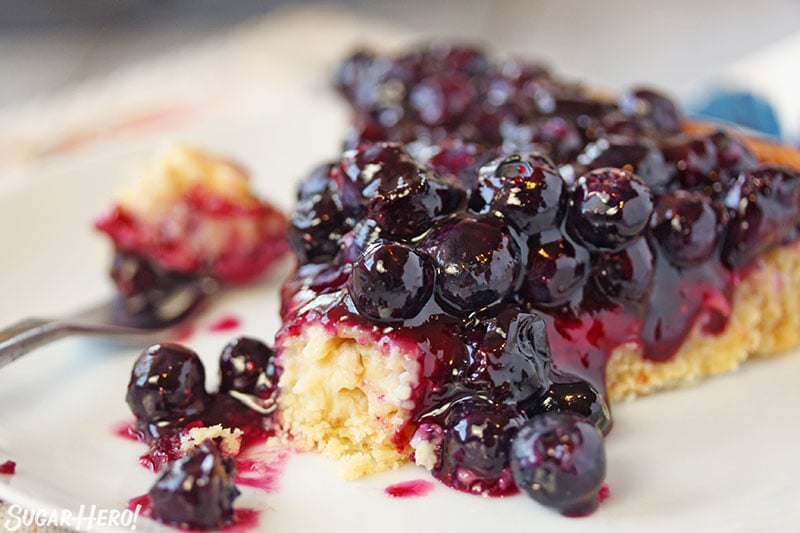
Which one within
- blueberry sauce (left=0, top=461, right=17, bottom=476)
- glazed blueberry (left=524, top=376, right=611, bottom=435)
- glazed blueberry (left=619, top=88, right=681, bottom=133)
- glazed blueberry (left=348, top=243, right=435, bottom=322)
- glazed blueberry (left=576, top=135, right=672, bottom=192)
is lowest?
blueberry sauce (left=0, top=461, right=17, bottom=476)

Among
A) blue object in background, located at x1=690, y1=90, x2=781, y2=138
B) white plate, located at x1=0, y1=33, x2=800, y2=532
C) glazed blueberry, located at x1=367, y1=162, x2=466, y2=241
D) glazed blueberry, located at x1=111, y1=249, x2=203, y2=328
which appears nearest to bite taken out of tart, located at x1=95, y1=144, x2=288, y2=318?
glazed blueberry, located at x1=111, y1=249, x2=203, y2=328

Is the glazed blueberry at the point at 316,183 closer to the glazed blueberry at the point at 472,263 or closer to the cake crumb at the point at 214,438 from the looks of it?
the glazed blueberry at the point at 472,263

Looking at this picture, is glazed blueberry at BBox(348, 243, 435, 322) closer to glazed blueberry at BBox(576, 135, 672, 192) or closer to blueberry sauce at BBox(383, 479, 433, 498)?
blueberry sauce at BBox(383, 479, 433, 498)

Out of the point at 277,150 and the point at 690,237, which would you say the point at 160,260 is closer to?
the point at 277,150

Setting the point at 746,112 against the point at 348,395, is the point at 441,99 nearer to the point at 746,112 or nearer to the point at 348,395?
the point at 348,395

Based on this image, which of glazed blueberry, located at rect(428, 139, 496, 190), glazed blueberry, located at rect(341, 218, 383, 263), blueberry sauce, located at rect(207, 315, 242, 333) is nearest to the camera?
glazed blueberry, located at rect(341, 218, 383, 263)

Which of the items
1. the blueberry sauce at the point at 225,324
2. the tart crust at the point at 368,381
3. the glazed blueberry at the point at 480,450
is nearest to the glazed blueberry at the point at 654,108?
the tart crust at the point at 368,381

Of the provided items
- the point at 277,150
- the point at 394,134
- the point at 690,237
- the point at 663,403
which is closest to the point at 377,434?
the point at 663,403
